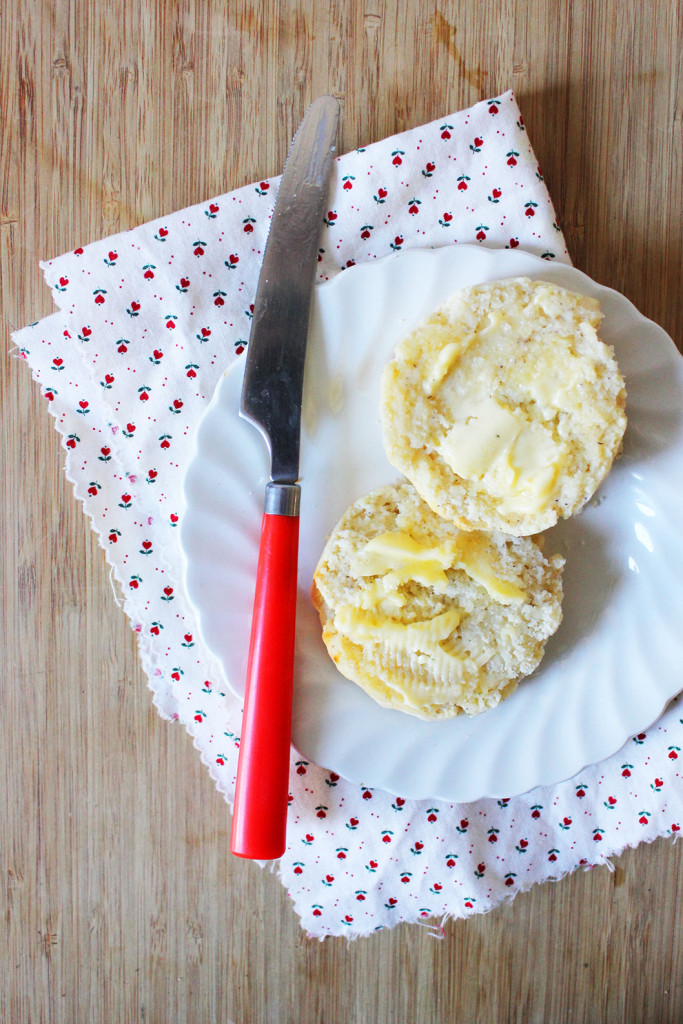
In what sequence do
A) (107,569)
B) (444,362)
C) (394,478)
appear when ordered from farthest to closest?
(107,569) < (394,478) < (444,362)

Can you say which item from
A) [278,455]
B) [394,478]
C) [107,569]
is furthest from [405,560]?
[107,569]

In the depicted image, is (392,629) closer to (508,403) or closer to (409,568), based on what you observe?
(409,568)

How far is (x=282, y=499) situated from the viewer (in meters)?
1.58

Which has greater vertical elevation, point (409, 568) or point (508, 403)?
point (508, 403)

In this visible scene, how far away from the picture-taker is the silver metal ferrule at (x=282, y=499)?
1580mm

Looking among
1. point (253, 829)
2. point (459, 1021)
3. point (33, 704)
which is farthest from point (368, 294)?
point (459, 1021)

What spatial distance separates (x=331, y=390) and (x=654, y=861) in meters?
1.57

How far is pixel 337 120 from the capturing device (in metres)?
1.70

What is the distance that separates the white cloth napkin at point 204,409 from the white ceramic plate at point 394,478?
174mm

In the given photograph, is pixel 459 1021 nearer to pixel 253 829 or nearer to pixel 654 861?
pixel 654 861

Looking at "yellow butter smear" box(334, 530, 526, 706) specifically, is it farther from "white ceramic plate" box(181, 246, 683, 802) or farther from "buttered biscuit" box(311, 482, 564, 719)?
"white ceramic plate" box(181, 246, 683, 802)

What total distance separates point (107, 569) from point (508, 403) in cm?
113

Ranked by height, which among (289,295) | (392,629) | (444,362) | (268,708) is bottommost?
(268,708)

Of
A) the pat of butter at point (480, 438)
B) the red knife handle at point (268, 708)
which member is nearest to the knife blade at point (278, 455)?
the red knife handle at point (268, 708)
